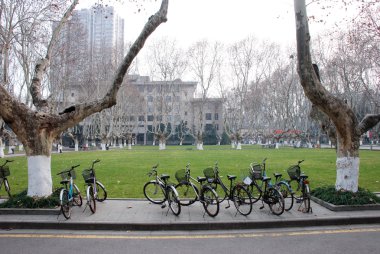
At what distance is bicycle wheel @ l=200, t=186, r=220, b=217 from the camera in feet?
21.3

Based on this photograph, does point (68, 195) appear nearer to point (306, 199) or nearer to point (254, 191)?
point (254, 191)

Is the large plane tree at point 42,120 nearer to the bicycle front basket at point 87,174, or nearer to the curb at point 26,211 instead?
the curb at point 26,211

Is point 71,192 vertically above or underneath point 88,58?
underneath

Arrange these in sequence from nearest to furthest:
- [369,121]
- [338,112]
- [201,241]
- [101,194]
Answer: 1. [201,241]
2. [338,112]
3. [369,121]
4. [101,194]

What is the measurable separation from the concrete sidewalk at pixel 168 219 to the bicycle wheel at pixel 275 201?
0.44 ft

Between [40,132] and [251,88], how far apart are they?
43.3 m

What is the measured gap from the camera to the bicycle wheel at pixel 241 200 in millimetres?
6645

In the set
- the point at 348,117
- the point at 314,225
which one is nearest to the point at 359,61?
the point at 348,117

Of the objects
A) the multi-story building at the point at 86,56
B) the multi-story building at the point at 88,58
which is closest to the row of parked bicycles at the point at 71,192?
the multi-story building at the point at 88,58

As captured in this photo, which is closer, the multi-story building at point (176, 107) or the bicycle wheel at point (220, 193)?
the bicycle wheel at point (220, 193)

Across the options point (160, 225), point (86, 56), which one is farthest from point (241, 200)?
point (86, 56)

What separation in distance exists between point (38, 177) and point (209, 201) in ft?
13.9

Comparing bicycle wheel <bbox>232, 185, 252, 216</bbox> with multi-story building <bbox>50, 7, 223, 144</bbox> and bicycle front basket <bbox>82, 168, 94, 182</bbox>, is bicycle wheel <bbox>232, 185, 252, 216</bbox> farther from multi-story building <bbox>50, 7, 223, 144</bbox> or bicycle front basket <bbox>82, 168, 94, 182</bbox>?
multi-story building <bbox>50, 7, 223, 144</bbox>

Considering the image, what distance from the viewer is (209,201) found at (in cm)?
658
